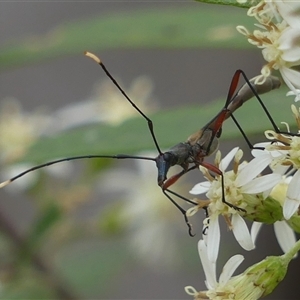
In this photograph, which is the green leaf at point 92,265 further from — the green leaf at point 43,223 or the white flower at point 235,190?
the white flower at point 235,190

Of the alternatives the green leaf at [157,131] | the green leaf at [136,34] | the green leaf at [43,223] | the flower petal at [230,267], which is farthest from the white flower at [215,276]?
the green leaf at [43,223]

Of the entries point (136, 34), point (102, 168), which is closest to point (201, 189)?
point (136, 34)

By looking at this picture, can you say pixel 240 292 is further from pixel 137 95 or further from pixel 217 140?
pixel 137 95

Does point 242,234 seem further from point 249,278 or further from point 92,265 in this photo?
point 92,265

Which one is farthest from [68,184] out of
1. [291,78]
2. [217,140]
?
[291,78]

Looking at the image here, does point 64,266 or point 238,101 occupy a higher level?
point 238,101

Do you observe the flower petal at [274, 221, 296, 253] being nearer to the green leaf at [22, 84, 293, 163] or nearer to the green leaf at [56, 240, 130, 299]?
the green leaf at [22, 84, 293, 163]
